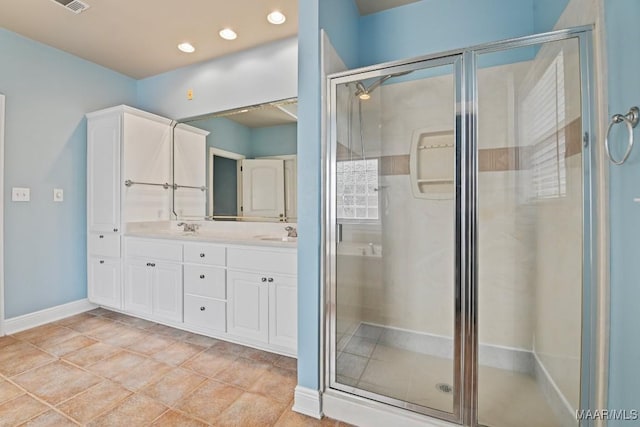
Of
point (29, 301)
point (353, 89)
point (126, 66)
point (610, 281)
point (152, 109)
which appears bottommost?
point (29, 301)

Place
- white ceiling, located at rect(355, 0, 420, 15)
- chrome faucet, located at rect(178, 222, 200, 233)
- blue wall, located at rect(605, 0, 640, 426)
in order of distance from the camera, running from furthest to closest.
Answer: chrome faucet, located at rect(178, 222, 200, 233)
white ceiling, located at rect(355, 0, 420, 15)
blue wall, located at rect(605, 0, 640, 426)

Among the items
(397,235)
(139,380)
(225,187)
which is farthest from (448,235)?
(139,380)

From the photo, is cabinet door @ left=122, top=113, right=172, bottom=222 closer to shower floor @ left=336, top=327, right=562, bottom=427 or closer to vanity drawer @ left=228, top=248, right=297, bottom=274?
vanity drawer @ left=228, top=248, right=297, bottom=274

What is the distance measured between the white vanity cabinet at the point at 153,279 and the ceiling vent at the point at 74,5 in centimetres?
186

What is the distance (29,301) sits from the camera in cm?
258

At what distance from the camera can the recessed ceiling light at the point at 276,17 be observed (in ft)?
7.27

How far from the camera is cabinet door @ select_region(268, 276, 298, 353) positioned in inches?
77.0

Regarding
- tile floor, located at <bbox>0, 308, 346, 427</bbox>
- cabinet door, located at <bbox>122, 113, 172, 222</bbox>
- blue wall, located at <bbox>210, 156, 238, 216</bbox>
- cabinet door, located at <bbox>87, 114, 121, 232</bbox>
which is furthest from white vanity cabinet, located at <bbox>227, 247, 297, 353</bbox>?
cabinet door, located at <bbox>87, 114, 121, 232</bbox>

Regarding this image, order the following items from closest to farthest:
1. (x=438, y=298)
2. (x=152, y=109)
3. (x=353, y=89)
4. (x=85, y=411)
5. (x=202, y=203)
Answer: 1. (x=85, y=411)
2. (x=353, y=89)
3. (x=438, y=298)
4. (x=202, y=203)
5. (x=152, y=109)

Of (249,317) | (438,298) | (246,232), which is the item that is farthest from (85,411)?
(438,298)

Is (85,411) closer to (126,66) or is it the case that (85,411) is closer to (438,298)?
(438,298)

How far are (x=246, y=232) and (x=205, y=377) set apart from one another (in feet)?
A: 4.21

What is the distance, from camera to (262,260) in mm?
2055

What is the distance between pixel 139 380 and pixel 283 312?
97 centimetres
